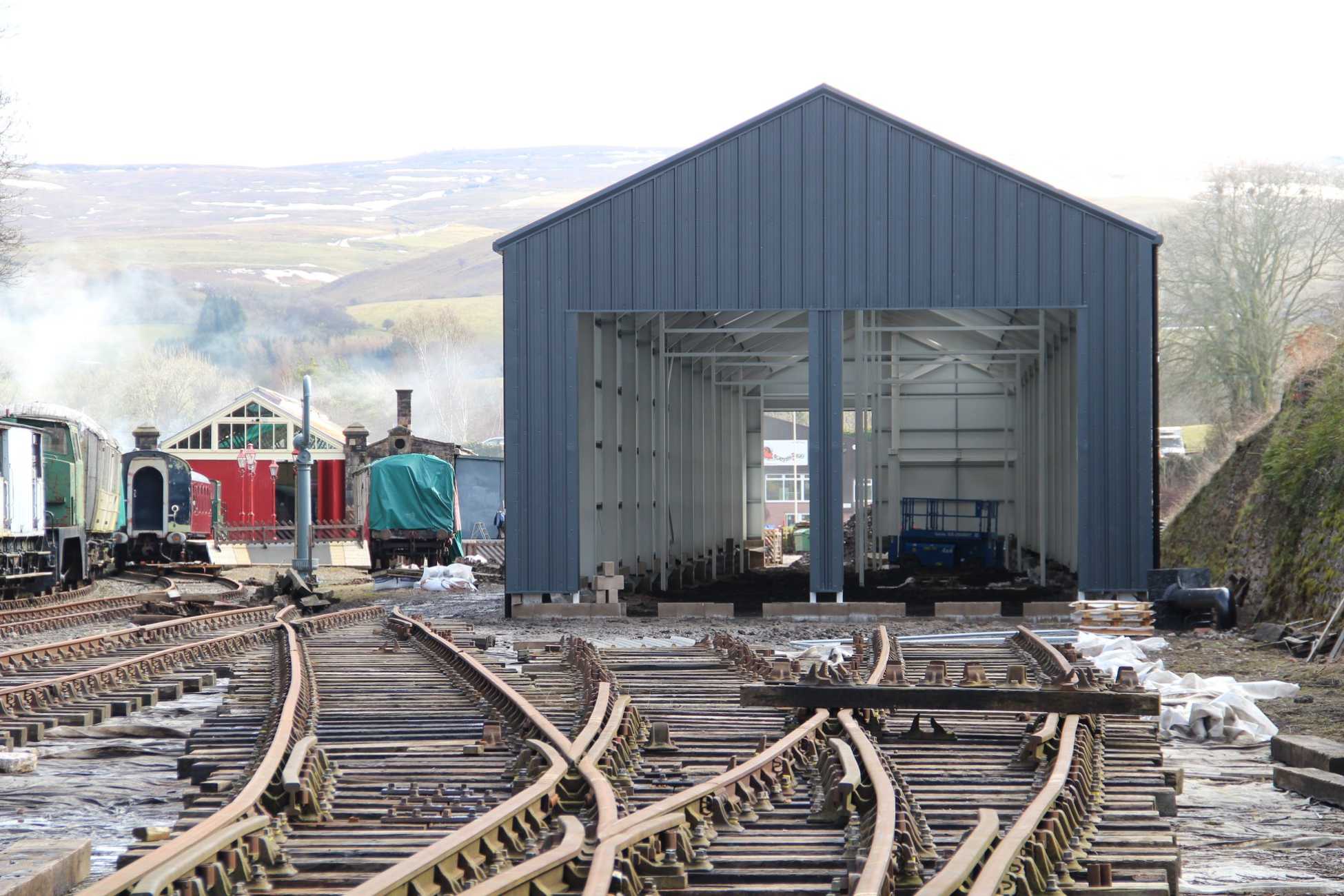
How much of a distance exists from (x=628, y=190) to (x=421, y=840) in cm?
1642

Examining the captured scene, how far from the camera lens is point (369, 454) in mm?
52281

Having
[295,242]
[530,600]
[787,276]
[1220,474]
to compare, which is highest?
[295,242]

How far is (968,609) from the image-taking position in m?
20.5

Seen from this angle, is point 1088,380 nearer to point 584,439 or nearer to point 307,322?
point 584,439

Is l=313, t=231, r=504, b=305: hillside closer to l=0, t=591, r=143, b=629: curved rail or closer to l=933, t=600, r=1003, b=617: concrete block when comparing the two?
l=0, t=591, r=143, b=629: curved rail

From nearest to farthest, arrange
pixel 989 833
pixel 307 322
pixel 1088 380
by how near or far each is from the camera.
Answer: pixel 989 833
pixel 1088 380
pixel 307 322

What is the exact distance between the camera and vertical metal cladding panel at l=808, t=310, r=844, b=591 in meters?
20.8

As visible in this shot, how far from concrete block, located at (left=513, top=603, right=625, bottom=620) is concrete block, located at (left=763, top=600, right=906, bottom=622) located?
220 cm

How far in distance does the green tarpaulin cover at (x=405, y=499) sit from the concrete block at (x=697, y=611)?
20512mm

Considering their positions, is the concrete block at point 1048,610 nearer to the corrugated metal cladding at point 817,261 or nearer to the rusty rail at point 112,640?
the corrugated metal cladding at point 817,261

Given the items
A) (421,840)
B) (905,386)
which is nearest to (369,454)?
(905,386)

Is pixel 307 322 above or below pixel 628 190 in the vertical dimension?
above

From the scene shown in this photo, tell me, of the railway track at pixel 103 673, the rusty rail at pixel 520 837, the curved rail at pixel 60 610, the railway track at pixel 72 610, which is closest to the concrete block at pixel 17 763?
the railway track at pixel 103 673

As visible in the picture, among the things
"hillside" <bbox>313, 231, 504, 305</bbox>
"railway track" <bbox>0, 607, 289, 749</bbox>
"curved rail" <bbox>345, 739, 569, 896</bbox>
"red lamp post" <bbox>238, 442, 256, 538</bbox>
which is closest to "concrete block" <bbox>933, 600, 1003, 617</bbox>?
"railway track" <bbox>0, 607, 289, 749</bbox>
